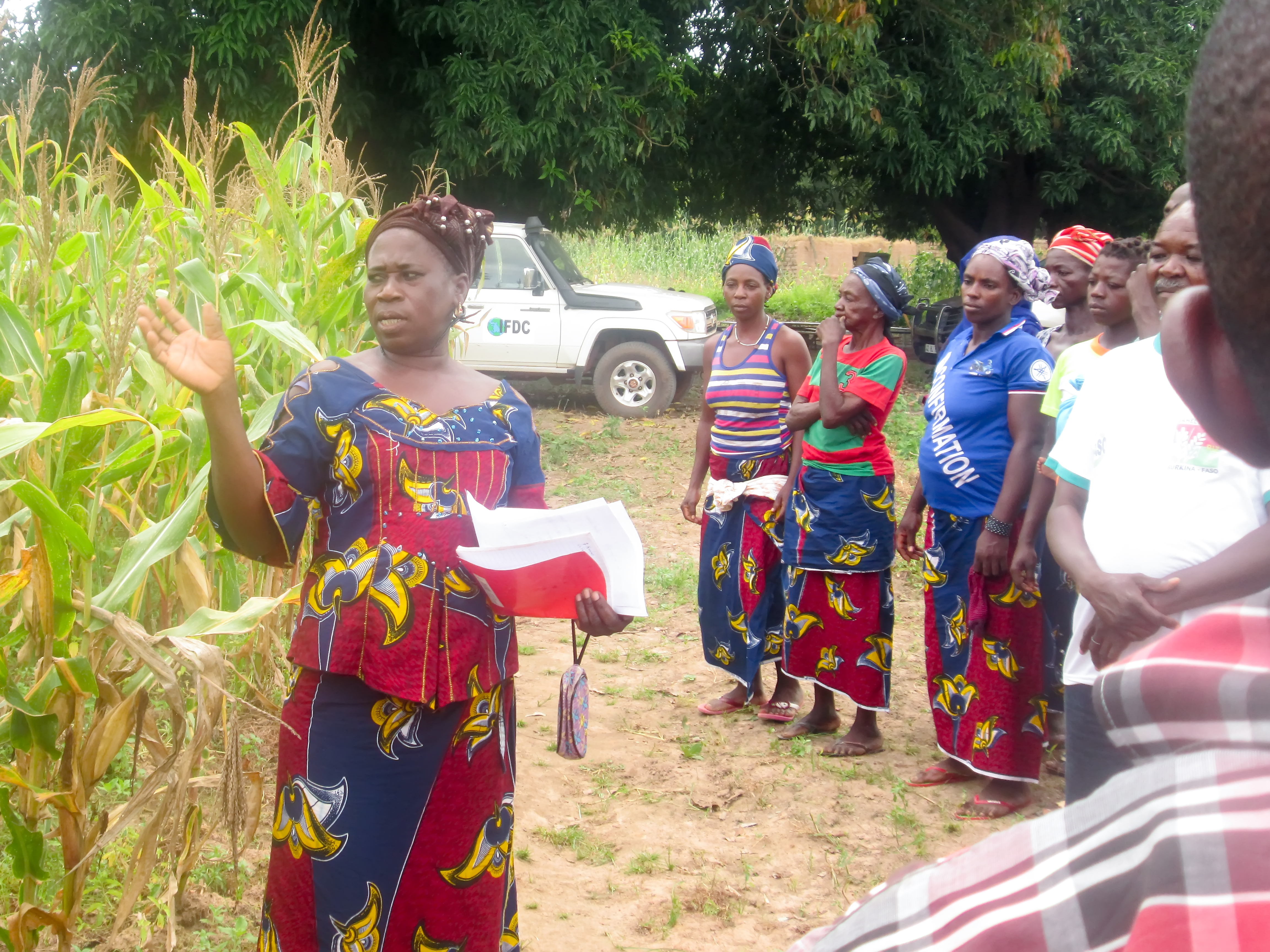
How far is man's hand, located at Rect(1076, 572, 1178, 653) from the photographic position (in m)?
2.35

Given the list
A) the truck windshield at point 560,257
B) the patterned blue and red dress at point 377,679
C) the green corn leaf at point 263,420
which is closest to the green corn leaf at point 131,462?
the green corn leaf at point 263,420

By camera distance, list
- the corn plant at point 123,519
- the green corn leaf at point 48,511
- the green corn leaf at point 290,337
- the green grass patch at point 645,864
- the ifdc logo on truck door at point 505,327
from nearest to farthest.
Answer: the green corn leaf at point 48,511 → the corn plant at point 123,519 → the green corn leaf at point 290,337 → the green grass patch at point 645,864 → the ifdc logo on truck door at point 505,327

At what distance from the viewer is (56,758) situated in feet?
7.94

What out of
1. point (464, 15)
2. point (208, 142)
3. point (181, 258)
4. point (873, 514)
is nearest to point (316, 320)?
point (181, 258)

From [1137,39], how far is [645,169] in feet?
21.0

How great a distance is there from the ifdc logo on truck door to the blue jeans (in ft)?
32.7

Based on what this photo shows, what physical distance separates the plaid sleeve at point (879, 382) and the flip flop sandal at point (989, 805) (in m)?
1.49

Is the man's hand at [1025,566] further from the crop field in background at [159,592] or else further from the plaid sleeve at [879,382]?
the crop field in background at [159,592]

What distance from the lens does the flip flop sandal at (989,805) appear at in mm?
4004

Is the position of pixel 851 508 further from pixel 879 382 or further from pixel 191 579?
→ pixel 191 579

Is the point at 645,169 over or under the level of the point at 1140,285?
over

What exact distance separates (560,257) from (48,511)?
1057 cm

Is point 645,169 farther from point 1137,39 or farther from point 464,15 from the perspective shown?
point 1137,39

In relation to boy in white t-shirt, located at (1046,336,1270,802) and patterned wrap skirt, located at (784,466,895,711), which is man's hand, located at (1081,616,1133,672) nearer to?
boy in white t-shirt, located at (1046,336,1270,802)
